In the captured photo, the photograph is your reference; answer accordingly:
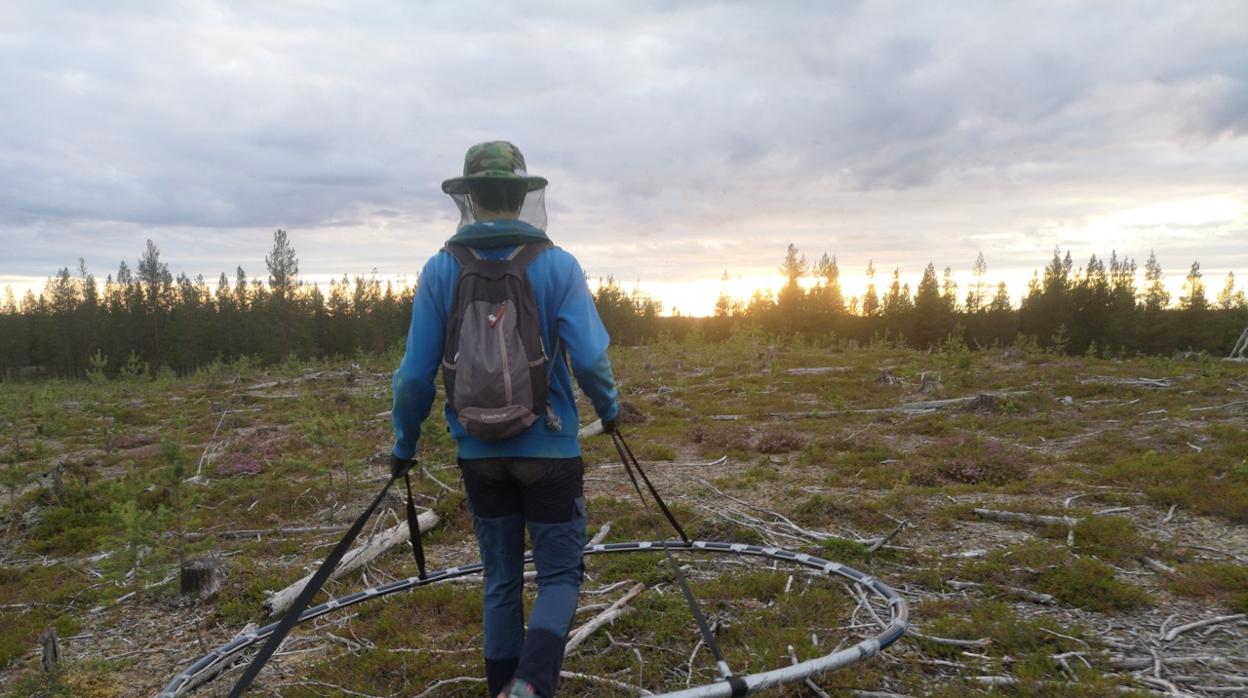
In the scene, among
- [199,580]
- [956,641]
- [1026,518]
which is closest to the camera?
[956,641]

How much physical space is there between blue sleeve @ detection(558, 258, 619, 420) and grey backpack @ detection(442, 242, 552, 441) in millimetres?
150

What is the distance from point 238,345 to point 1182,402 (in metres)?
67.3

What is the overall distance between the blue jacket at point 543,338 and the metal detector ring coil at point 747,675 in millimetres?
922

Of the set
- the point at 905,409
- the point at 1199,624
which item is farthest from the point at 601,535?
the point at 905,409

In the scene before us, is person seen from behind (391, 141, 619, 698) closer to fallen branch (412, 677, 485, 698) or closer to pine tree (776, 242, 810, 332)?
fallen branch (412, 677, 485, 698)

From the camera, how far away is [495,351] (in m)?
3.00

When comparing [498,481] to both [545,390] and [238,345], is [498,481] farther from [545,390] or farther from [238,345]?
[238,345]

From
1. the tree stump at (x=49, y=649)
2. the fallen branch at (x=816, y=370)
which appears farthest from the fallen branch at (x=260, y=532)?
the fallen branch at (x=816, y=370)

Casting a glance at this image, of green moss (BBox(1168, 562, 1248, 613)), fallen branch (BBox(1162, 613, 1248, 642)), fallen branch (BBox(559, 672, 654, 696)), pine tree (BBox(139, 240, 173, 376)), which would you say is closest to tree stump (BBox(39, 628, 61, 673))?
fallen branch (BBox(559, 672, 654, 696))

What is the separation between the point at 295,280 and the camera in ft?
217

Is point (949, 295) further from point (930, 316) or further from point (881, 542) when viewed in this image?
point (881, 542)

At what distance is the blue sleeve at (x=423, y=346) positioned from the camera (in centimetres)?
330

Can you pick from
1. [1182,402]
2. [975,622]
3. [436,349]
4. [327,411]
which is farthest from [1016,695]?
[327,411]

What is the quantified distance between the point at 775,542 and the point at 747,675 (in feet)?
9.65
